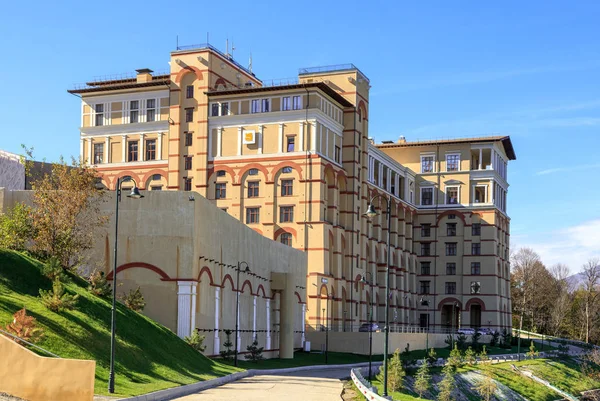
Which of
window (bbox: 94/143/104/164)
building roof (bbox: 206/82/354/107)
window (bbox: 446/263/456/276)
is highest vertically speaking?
building roof (bbox: 206/82/354/107)

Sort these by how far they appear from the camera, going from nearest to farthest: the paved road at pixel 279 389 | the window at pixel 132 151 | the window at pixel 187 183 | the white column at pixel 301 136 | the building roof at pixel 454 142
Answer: the paved road at pixel 279 389 → the white column at pixel 301 136 → the window at pixel 187 183 → the window at pixel 132 151 → the building roof at pixel 454 142

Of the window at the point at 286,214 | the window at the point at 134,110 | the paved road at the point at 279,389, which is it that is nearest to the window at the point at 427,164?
the window at the point at 286,214

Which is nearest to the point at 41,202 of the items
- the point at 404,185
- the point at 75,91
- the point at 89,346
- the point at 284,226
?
the point at 89,346

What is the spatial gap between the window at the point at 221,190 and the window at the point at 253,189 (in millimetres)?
2764

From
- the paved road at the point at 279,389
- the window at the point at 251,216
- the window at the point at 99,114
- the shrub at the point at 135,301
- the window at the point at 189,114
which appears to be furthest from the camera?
the window at the point at 99,114

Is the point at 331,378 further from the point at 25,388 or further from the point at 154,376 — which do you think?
the point at 25,388

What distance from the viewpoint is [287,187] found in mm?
91500

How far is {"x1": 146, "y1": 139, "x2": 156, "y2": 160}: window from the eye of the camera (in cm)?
9750

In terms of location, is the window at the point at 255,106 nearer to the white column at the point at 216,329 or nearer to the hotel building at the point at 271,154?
the hotel building at the point at 271,154

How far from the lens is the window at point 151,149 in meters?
97.5

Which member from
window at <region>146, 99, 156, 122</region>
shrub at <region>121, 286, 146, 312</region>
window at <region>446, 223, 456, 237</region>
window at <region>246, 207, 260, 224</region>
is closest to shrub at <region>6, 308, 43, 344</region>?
shrub at <region>121, 286, 146, 312</region>

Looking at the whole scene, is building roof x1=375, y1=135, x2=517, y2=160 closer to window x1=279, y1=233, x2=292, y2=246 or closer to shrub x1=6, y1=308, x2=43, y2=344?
window x1=279, y1=233, x2=292, y2=246

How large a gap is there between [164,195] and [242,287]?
1306 cm

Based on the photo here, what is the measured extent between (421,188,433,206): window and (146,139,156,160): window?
42.4 meters
